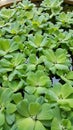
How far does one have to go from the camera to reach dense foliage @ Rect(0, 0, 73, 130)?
65 cm

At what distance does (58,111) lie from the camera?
667mm

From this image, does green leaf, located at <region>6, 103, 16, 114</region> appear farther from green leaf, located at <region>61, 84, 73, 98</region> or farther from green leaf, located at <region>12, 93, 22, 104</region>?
green leaf, located at <region>61, 84, 73, 98</region>

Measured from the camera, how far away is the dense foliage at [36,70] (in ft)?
2.15

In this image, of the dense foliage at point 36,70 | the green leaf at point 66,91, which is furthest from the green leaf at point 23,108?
the green leaf at point 66,91

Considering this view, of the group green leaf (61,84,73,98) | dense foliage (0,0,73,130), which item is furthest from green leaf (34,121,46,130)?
green leaf (61,84,73,98)

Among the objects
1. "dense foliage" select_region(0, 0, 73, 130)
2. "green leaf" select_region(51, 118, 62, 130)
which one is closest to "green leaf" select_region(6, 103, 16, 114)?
"dense foliage" select_region(0, 0, 73, 130)

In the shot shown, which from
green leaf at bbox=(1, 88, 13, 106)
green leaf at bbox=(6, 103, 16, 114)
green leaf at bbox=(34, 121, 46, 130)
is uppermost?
green leaf at bbox=(1, 88, 13, 106)

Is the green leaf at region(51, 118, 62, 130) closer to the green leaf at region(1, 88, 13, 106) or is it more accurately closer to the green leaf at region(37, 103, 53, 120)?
the green leaf at region(37, 103, 53, 120)

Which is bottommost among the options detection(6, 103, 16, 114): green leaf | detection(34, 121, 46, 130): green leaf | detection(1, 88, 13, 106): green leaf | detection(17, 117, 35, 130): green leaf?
detection(34, 121, 46, 130): green leaf

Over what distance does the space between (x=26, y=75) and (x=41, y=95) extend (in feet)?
0.26

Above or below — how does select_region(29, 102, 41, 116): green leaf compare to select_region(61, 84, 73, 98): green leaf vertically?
above

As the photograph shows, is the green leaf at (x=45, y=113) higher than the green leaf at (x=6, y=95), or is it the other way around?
the green leaf at (x=6, y=95)

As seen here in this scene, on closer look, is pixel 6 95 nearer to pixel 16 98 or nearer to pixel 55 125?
pixel 16 98

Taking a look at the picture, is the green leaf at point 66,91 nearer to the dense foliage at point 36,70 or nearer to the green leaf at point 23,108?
the dense foliage at point 36,70
